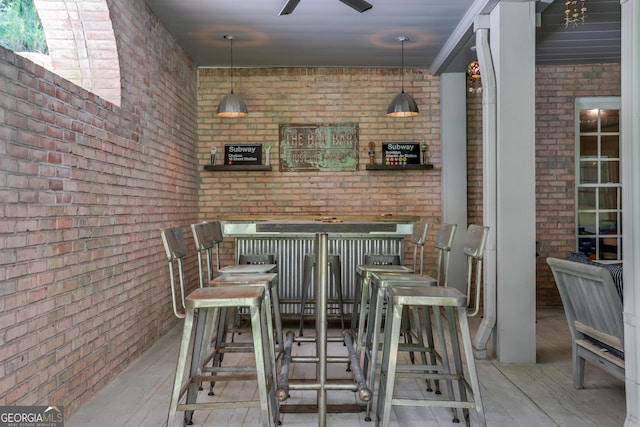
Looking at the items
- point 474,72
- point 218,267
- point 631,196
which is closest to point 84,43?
point 218,267

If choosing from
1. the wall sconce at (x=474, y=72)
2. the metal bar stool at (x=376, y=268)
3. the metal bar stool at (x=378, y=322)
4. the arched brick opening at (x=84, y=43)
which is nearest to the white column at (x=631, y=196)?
the metal bar stool at (x=378, y=322)

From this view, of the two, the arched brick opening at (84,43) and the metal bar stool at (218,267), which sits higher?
the arched brick opening at (84,43)

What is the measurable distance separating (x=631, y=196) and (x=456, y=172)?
452 cm

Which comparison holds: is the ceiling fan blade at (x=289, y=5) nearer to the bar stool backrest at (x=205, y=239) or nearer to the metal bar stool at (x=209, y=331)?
the bar stool backrest at (x=205, y=239)

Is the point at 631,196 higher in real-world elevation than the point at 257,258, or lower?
higher

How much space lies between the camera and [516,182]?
4.43 metres

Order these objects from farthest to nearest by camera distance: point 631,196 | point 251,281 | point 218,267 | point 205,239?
point 218,267
point 205,239
point 251,281
point 631,196

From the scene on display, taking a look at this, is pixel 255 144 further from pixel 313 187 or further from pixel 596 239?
pixel 596 239

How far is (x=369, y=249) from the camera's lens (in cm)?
571

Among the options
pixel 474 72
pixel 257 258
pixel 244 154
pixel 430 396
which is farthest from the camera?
pixel 244 154

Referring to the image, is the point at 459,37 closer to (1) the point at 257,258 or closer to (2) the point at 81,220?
(1) the point at 257,258

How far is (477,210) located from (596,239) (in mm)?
1628

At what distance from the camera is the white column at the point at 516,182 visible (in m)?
4.39

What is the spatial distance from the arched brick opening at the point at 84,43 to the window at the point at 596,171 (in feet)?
19.3
